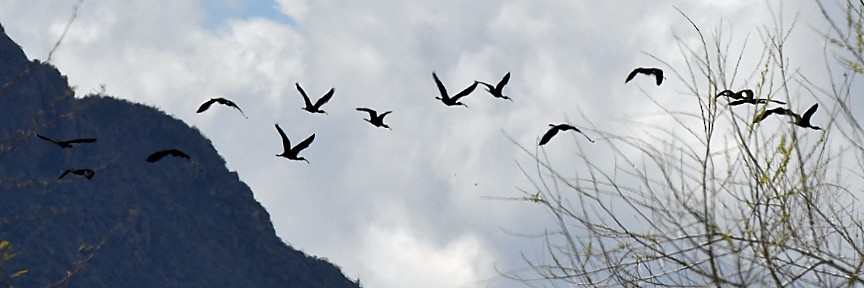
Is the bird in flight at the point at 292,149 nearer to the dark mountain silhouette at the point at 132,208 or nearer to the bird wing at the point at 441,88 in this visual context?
the bird wing at the point at 441,88

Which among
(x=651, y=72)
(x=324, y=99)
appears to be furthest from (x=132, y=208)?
(x=651, y=72)

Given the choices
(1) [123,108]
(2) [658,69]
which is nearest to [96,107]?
(1) [123,108]

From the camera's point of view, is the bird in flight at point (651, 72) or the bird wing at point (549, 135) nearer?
the bird wing at point (549, 135)

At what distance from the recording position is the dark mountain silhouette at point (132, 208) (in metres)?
79.1

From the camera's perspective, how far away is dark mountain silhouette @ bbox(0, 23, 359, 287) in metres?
79.1

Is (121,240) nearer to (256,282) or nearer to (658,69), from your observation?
(256,282)

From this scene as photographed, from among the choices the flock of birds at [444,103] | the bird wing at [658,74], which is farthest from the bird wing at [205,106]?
the bird wing at [658,74]

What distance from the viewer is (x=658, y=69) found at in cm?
914

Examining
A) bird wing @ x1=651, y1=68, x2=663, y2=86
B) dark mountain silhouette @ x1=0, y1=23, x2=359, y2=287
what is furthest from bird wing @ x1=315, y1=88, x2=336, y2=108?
dark mountain silhouette @ x1=0, y1=23, x2=359, y2=287

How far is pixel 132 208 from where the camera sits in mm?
86500

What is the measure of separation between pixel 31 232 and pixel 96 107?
17517 millimetres

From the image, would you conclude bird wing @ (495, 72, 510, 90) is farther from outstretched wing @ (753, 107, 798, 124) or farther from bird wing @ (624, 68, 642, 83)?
outstretched wing @ (753, 107, 798, 124)

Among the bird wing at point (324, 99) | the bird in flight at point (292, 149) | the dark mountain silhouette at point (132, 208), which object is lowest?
the bird in flight at point (292, 149)

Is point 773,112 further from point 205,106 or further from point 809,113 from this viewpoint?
point 205,106
